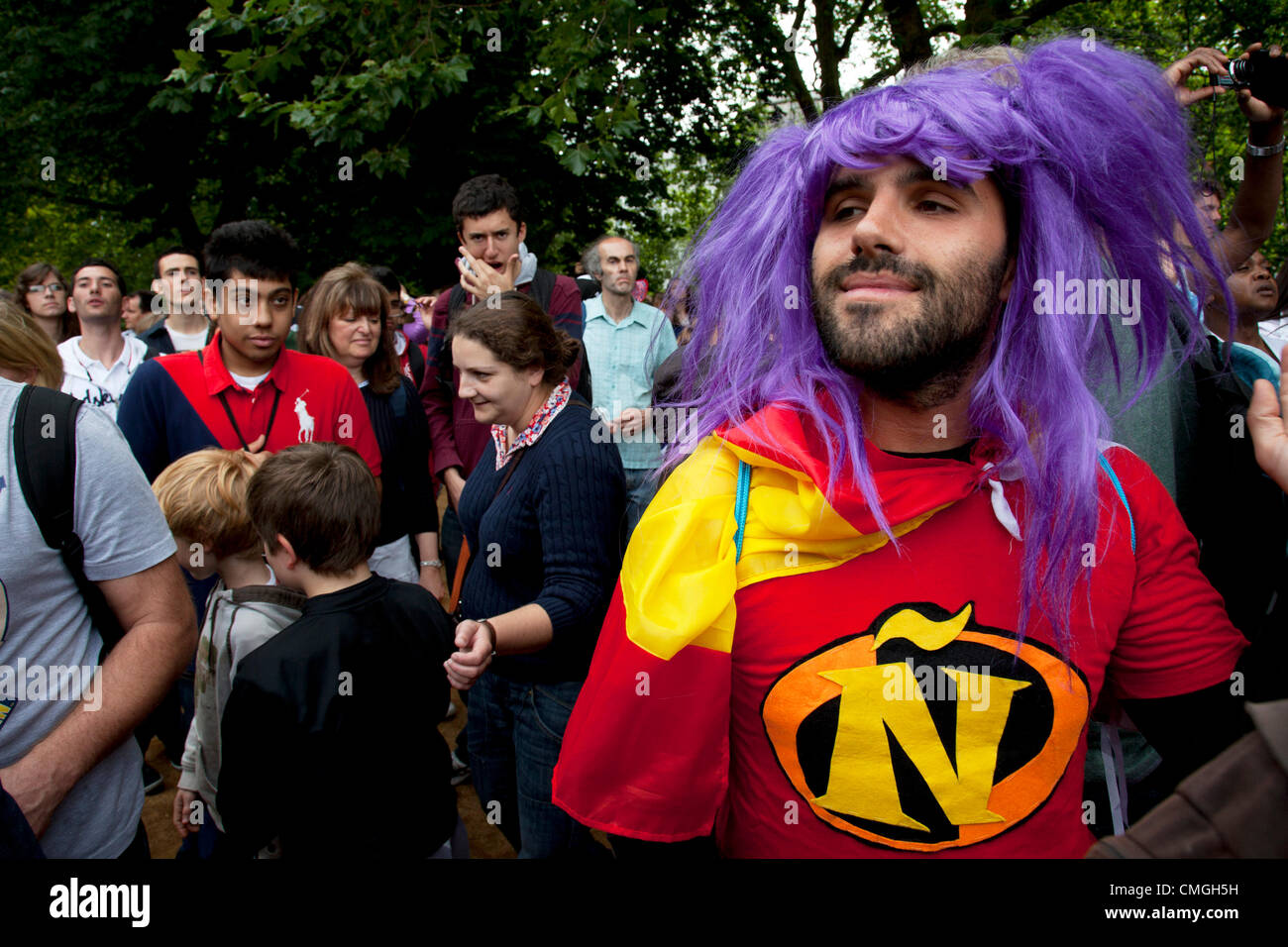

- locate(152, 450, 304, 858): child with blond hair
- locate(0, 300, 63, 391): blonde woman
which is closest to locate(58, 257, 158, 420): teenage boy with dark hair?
locate(152, 450, 304, 858): child with blond hair

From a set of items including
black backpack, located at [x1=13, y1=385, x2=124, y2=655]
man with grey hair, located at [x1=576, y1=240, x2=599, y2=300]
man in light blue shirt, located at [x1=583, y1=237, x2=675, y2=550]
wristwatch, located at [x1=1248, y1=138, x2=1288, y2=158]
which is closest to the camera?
black backpack, located at [x1=13, y1=385, x2=124, y2=655]

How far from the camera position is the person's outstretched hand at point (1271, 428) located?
1.46 m

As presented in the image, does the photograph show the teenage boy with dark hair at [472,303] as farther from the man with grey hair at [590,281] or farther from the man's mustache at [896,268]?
the man's mustache at [896,268]

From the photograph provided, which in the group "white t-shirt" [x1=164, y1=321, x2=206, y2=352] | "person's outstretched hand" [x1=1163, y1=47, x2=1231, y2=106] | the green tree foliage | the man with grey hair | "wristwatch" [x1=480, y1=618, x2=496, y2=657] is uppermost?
the green tree foliage

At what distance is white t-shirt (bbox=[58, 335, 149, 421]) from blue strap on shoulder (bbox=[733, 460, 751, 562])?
14.2 feet

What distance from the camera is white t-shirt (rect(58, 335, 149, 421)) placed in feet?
15.4

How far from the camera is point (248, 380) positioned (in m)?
3.03

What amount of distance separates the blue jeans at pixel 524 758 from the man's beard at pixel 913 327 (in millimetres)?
1368

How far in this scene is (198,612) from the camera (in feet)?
9.63

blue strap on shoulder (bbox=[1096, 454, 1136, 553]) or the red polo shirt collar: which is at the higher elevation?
the red polo shirt collar

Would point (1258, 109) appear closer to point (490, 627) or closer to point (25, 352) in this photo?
point (490, 627)

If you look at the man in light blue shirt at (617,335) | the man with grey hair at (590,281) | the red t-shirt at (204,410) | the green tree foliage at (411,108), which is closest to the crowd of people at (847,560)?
the red t-shirt at (204,410)

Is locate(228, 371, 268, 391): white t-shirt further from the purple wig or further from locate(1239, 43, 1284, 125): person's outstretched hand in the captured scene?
locate(1239, 43, 1284, 125): person's outstretched hand
